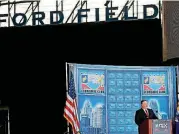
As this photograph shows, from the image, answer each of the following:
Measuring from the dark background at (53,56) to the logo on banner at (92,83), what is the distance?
4208 mm

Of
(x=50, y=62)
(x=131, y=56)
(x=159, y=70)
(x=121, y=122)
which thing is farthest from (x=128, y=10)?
(x=121, y=122)

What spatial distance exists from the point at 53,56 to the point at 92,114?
5.33 meters

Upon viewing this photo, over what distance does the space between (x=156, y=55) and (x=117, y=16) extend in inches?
63.0

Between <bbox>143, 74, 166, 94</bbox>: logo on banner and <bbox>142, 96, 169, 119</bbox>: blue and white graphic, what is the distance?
127mm

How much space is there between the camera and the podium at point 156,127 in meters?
7.04

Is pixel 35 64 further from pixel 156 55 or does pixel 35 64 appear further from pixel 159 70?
pixel 159 70

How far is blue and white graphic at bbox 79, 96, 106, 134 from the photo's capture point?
768 cm

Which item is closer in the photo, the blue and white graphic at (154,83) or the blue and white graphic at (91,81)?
the blue and white graphic at (91,81)

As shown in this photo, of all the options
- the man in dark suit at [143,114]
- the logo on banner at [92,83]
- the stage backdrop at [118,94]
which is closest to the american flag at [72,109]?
the stage backdrop at [118,94]

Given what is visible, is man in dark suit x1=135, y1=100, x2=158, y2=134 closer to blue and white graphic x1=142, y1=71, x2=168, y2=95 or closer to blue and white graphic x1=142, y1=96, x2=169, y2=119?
blue and white graphic x1=142, y1=96, x2=169, y2=119

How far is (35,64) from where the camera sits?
13062 mm

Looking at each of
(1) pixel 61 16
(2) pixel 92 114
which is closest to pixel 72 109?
(2) pixel 92 114

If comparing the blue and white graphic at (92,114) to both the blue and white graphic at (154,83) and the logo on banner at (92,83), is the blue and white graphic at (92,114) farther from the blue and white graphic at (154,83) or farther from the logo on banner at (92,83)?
the blue and white graphic at (154,83)

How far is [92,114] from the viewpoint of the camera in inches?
306
